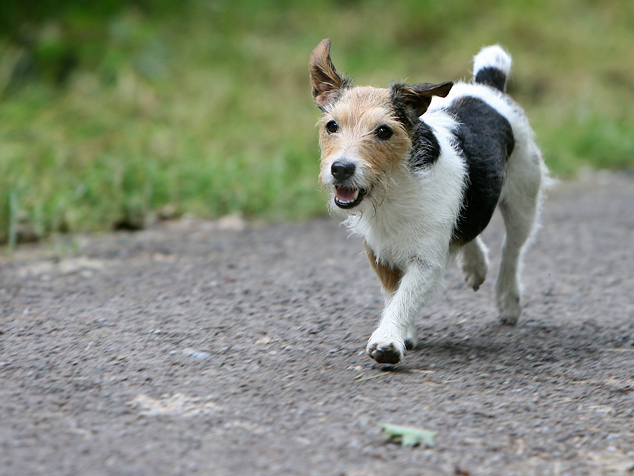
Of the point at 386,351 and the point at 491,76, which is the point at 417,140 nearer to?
the point at 386,351

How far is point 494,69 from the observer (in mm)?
4922

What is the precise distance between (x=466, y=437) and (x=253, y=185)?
5154 millimetres

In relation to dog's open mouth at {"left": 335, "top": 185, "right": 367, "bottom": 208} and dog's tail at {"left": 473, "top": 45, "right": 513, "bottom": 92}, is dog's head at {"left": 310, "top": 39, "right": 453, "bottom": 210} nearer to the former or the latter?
dog's open mouth at {"left": 335, "top": 185, "right": 367, "bottom": 208}

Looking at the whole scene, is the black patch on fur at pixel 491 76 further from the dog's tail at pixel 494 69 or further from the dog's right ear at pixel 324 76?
the dog's right ear at pixel 324 76

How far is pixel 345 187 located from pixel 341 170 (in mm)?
96

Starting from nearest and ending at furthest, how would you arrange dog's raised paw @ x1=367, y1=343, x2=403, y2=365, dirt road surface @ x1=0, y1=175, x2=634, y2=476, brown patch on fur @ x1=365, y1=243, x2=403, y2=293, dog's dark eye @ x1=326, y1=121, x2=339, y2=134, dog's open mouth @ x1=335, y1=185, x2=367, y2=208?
dirt road surface @ x1=0, y1=175, x2=634, y2=476 < dog's raised paw @ x1=367, y1=343, x2=403, y2=365 < dog's open mouth @ x1=335, y1=185, x2=367, y2=208 < dog's dark eye @ x1=326, y1=121, x2=339, y2=134 < brown patch on fur @ x1=365, y1=243, x2=403, y2=293

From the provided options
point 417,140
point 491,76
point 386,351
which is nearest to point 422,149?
point 417,140

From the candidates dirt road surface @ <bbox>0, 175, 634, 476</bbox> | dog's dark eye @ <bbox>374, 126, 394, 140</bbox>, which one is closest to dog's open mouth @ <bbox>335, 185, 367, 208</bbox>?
dog's dark eye @ <bbox>374, 126, 394, 140</bbox>

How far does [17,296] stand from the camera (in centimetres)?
486

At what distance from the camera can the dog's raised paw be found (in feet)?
12.1

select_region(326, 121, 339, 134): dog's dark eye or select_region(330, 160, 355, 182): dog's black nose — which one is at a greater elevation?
select_region(326, 121, 339, 134): dog's dark eye

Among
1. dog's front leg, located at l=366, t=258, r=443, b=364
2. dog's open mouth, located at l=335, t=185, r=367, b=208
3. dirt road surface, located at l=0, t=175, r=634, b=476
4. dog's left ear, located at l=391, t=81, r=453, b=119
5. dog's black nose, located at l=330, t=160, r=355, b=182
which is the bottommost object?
dirt road surface, located at l=0, t=175, r=634, b=476

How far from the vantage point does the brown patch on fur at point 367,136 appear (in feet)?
12.5

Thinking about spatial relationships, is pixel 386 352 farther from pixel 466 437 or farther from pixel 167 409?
pixel 167 409
